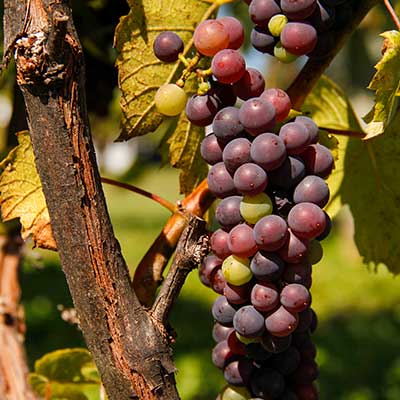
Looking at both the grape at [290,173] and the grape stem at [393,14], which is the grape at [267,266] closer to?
the grape at [290,173]

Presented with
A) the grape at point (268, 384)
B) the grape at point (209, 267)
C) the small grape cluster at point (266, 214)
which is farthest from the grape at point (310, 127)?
the grape at point (268, 384)

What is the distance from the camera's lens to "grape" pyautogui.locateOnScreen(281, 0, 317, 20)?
0.93m

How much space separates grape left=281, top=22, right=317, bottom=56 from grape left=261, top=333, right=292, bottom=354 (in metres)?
0.37

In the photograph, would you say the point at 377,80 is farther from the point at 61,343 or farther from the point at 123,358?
the point at 61,343

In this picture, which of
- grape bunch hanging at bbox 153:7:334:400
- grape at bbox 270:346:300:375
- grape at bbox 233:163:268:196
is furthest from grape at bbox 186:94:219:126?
grape at bbox 270:346:300:375

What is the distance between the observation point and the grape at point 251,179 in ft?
2.89

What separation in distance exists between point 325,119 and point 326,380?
2992 mm

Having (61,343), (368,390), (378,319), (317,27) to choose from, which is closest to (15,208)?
(317,27)

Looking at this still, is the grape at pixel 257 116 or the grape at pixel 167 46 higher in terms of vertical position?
the grape at pixel 167 46

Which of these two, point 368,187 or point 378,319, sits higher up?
point 368,187

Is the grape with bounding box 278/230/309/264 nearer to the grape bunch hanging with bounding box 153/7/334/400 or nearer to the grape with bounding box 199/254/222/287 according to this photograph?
the grape bunch hanging with bounding box 153/7/334/400

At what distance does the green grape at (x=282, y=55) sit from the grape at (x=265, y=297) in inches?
11.9

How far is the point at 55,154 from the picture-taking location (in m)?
0.90

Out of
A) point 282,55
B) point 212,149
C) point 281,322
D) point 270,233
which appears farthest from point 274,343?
point 282,55
